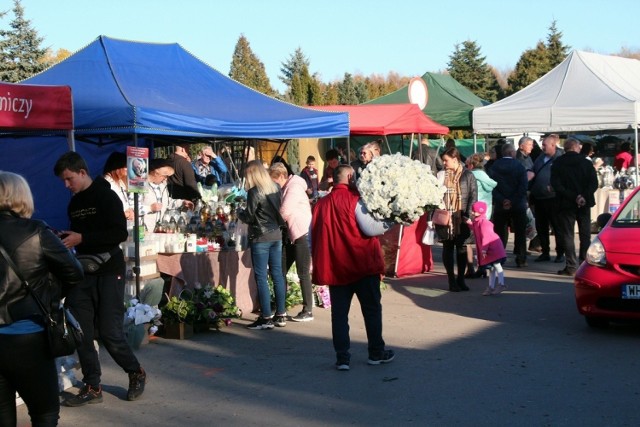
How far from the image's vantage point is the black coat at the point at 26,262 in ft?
15.7

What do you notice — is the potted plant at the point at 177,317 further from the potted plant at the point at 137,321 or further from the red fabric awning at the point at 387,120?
the red fabric awning at the point at 387,120

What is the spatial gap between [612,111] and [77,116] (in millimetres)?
12276

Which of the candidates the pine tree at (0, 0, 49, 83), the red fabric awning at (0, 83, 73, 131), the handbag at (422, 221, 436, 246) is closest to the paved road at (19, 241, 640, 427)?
the red fabric awning at (0, 83, 73, 131)

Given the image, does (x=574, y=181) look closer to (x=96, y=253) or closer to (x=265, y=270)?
(x=265, y=270)

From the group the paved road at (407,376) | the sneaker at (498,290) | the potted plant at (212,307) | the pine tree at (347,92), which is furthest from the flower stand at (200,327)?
the pine tree at (347,92)

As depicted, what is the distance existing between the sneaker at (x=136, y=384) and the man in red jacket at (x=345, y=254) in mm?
1709

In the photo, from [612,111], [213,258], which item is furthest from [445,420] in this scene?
[612,111]

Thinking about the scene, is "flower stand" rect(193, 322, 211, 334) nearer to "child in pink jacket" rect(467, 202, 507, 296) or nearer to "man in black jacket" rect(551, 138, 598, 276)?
Result: "child in pink jacket" rect(467, 202, 507, 296)

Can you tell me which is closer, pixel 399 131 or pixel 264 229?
pixel 264 229

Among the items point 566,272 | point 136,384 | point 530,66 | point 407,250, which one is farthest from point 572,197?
point 530,66

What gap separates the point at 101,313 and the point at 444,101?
2473 cm

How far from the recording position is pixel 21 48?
3478 cm

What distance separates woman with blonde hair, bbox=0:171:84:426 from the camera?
4.75 metres

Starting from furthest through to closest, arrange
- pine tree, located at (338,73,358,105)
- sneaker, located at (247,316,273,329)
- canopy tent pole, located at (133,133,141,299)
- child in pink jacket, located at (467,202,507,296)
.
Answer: pine tree, located at (338,73,358,105), child in pink jacket, located at (467,202,507,296), sneaker, located at (247,316,273,329), canopy tent pole, located at (133,133,141,299)
